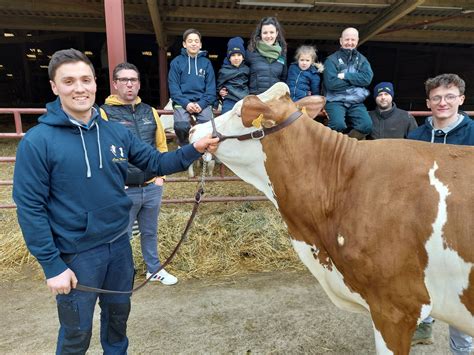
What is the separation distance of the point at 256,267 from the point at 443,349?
6.44 feet

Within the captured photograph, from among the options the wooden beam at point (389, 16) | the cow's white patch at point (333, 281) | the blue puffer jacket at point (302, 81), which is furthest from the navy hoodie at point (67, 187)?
the wooden beam at point (389, 16)

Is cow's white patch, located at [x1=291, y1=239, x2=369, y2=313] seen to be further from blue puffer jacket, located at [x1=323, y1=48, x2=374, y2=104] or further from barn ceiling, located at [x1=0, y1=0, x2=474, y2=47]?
barn ceiling, located at [x1=0, y1=0, x2=474, y2=47]

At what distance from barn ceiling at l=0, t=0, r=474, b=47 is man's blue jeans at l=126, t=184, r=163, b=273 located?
176 inches

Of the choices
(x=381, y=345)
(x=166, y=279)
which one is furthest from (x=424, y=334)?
(x=166, y=279)

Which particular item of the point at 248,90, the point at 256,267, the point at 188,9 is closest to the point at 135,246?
the point at 256,267

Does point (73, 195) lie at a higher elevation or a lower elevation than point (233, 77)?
lower

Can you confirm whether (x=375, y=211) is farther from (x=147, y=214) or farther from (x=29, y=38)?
(x=29, y=38)

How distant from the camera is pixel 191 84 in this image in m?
4.12

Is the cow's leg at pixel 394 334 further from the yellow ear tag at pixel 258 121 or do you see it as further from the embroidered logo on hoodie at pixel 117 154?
the embroidered logo on hoodie at pixel 117 154

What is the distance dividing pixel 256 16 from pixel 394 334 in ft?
25.4

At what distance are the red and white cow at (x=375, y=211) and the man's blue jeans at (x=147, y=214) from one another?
142 cm

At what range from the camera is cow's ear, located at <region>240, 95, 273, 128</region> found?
2166 mm

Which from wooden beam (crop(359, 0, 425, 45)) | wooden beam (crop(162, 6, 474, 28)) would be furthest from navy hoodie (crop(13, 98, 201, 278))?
wooden beam (crop(162, 6, 474, 28))

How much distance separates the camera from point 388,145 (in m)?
2.20
